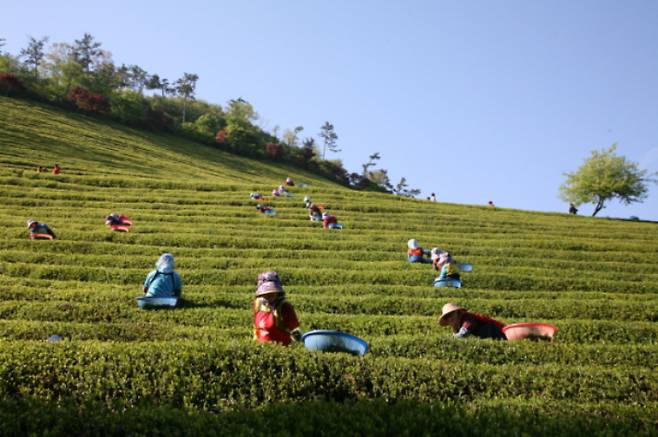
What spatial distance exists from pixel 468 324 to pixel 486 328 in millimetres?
341

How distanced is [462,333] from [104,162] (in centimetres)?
3847

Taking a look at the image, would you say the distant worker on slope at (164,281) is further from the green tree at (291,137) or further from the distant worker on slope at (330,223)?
the green tree at (291,137)

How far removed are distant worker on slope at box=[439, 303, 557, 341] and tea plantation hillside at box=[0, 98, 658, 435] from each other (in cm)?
39

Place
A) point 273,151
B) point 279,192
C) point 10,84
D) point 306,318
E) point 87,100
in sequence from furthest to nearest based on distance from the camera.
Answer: point 273,151, point 87,100, point 10,84, point 279,192, point 306,318

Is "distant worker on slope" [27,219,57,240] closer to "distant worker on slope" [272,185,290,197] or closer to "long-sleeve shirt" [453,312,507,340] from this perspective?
"distant worker on slope" [272,185,290,197]

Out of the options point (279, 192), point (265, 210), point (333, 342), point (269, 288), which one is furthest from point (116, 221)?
point (333, 342)

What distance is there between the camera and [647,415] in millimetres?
5762

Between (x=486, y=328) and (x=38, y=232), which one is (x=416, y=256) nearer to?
(x=486, y=328)

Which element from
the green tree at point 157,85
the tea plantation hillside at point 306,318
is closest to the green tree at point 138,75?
the green tree at point 157,85

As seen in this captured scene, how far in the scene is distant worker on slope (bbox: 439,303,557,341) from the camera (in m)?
9.57

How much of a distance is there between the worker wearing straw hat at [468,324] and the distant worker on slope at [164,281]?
6369 millimetres

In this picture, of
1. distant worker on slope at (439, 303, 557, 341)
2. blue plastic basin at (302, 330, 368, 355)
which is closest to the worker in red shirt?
blue plastic basin at (302, 330, 368, 355)

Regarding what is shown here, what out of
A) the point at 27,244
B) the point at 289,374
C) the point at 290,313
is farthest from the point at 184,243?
the point at 289,374

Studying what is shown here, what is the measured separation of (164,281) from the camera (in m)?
12.3
